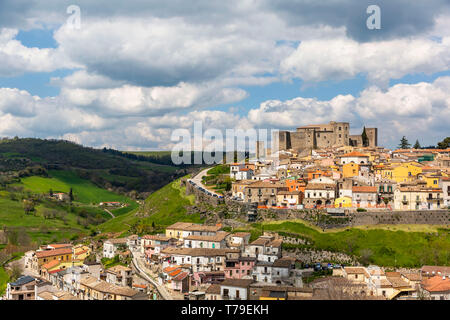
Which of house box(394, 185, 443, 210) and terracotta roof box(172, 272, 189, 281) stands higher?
house box(394, 185, 443, 210)

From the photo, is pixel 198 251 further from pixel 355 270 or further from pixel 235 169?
pixel 235 169

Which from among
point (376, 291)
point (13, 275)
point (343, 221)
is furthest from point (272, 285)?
point (13, 275)

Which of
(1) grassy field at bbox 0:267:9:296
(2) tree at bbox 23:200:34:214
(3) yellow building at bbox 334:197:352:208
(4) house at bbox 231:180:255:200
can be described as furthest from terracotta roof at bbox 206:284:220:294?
(2) tree at bbox 23:200:34:214

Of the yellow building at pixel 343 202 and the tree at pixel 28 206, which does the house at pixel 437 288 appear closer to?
the yellow building at pixel 343 202

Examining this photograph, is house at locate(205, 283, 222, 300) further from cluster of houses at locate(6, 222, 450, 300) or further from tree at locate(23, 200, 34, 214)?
tree at locate(23, 200, 34, 214)

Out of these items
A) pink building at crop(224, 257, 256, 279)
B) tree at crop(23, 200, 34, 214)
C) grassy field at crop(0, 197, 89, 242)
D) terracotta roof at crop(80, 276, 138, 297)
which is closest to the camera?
terracotta roof at crop(80, 276, 138, 297)

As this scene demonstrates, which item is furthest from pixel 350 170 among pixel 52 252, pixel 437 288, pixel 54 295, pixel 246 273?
pixel 52 252

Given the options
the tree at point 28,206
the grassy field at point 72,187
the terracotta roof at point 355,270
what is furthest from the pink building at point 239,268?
the grassy field at point 72,187
